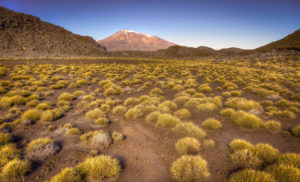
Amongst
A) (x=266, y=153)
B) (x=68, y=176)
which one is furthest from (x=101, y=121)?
(x=266, y=153)

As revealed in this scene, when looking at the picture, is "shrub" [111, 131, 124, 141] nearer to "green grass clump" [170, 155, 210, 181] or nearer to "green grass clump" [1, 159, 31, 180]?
"green grass clump" [170, 155, 210, 181]

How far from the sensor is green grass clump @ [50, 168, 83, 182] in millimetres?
3150

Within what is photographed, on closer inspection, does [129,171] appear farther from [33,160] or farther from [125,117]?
[125,117]

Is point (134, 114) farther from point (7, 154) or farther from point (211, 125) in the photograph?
point (7, 154)

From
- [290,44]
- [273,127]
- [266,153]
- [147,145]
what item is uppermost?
[290,44]

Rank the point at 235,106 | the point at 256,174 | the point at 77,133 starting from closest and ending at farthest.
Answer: the point at 256,174 → the point at 77,133 → the point at 235,106

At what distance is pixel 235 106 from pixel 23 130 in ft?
35.2

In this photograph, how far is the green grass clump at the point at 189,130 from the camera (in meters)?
5.15

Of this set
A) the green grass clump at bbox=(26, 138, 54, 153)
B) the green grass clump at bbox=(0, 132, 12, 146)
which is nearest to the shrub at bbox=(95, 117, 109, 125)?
the green grass clump at bbox=(26, 138, 54, 153)

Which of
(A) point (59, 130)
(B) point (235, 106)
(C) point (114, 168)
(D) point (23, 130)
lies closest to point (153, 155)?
(C) point (114, 168)

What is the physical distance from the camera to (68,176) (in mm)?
3234

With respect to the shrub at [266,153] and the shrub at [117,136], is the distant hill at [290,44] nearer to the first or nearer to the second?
the shrub at [266,153]

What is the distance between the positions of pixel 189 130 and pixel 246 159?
1.96 meters

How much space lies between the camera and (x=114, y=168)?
3.51 meters
